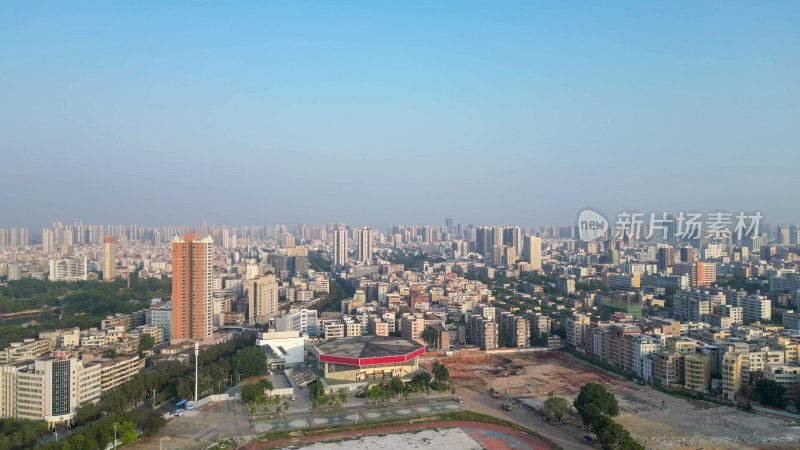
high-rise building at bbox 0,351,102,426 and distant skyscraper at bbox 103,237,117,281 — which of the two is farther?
distant skyscraper at bbox 103,237,117,281

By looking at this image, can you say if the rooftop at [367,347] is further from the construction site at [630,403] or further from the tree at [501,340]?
the tree at [501,340]

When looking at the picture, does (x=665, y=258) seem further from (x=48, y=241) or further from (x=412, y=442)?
(x=48, y=241)

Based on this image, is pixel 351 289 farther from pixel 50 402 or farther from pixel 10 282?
pixel 50 402

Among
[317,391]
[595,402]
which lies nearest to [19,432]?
[317,391]

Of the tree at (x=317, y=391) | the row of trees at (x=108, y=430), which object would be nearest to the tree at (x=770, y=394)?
the tree at (x=317, y=391)

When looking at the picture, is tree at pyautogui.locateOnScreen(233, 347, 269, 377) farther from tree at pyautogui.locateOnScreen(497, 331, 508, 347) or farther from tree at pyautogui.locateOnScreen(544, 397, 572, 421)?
tree at pyautogui.locateOnScreen(497, 331, 508, 347)

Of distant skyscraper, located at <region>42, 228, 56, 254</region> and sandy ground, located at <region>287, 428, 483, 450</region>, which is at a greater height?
distant skyscraper, located at <region>42, 228, 56, 254</region>

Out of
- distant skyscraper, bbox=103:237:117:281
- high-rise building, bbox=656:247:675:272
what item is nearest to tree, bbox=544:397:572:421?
high-rise building, bbox=656:247:675:272
